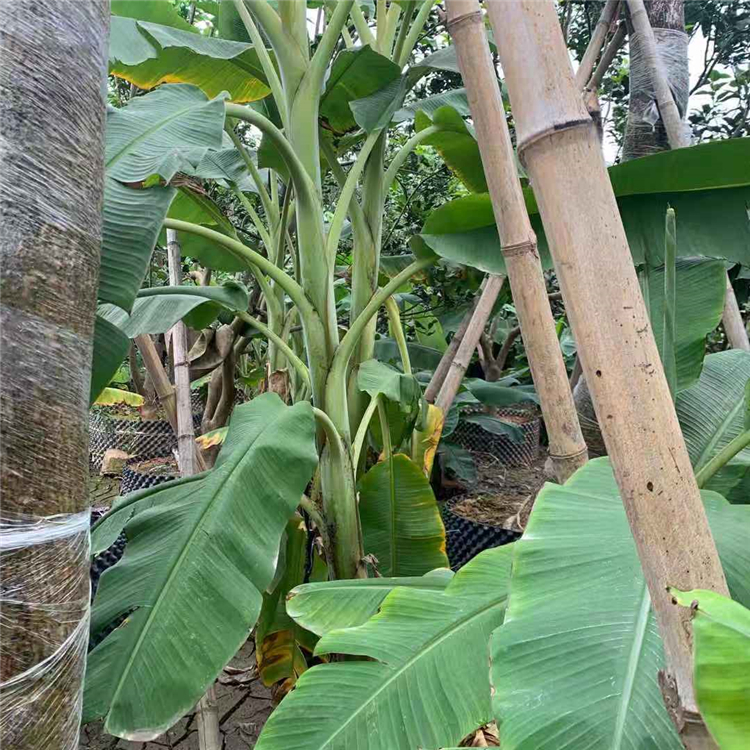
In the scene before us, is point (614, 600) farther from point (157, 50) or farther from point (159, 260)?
point (159, 260)

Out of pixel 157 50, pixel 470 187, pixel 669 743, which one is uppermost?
pixel 157 50

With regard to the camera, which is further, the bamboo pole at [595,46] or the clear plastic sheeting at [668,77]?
the clear plastic sheeting at [668,77]

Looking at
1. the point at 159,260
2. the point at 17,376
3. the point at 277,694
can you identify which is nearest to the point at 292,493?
the point at 17,376

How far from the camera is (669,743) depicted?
0.45 metres

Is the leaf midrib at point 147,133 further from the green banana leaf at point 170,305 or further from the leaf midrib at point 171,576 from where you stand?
the leaf midrib at point 171,576

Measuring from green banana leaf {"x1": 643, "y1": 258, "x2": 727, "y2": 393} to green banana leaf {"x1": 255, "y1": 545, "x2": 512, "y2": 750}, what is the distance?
61cm

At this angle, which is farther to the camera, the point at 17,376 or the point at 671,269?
the point at 17,376

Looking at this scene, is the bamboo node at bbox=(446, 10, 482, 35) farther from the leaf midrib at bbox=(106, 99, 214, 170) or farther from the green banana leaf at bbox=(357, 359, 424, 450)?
the green banana leaf at bbox=(357, 359, 424, 450)

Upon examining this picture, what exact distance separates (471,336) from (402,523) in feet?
2.04

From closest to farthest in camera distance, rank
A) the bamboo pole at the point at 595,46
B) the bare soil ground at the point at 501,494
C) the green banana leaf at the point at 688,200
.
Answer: the green banana leaf at the point at 688,200 → the bamboo pole at the point at 595,46 → the bare soil ground at the point at 501,494

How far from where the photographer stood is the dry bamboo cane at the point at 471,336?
1648mm

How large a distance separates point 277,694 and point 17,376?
4.09 feet

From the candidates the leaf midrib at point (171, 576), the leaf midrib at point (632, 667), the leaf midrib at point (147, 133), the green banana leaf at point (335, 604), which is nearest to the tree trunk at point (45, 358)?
the leaf midrib at point (171, 576)

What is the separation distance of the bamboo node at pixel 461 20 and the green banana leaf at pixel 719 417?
35.1 inches
